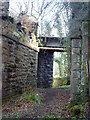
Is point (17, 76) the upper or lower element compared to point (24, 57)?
lower

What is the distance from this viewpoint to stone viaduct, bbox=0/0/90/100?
164 inches

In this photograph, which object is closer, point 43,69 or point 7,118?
point 7,118

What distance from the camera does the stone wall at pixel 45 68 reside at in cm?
1051

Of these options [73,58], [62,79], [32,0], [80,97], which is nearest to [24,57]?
[32,0]

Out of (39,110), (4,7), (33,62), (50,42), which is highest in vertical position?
(4,7)

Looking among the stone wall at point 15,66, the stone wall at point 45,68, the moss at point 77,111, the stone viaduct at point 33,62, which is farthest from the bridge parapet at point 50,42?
the moss at point 77,111

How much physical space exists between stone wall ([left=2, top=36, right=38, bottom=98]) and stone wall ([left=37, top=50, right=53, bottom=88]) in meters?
2.09

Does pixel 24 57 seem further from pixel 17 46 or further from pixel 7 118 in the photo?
pixel 7 118

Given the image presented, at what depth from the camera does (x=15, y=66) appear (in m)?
6.11

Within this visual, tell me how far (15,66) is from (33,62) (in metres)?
2.66

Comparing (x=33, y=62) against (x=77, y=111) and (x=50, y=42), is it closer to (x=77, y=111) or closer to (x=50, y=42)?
(x=50, y=42)

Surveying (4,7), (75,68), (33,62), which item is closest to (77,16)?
(75,68)

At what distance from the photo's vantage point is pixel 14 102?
18.5ft

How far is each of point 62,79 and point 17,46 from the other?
22.3ft
